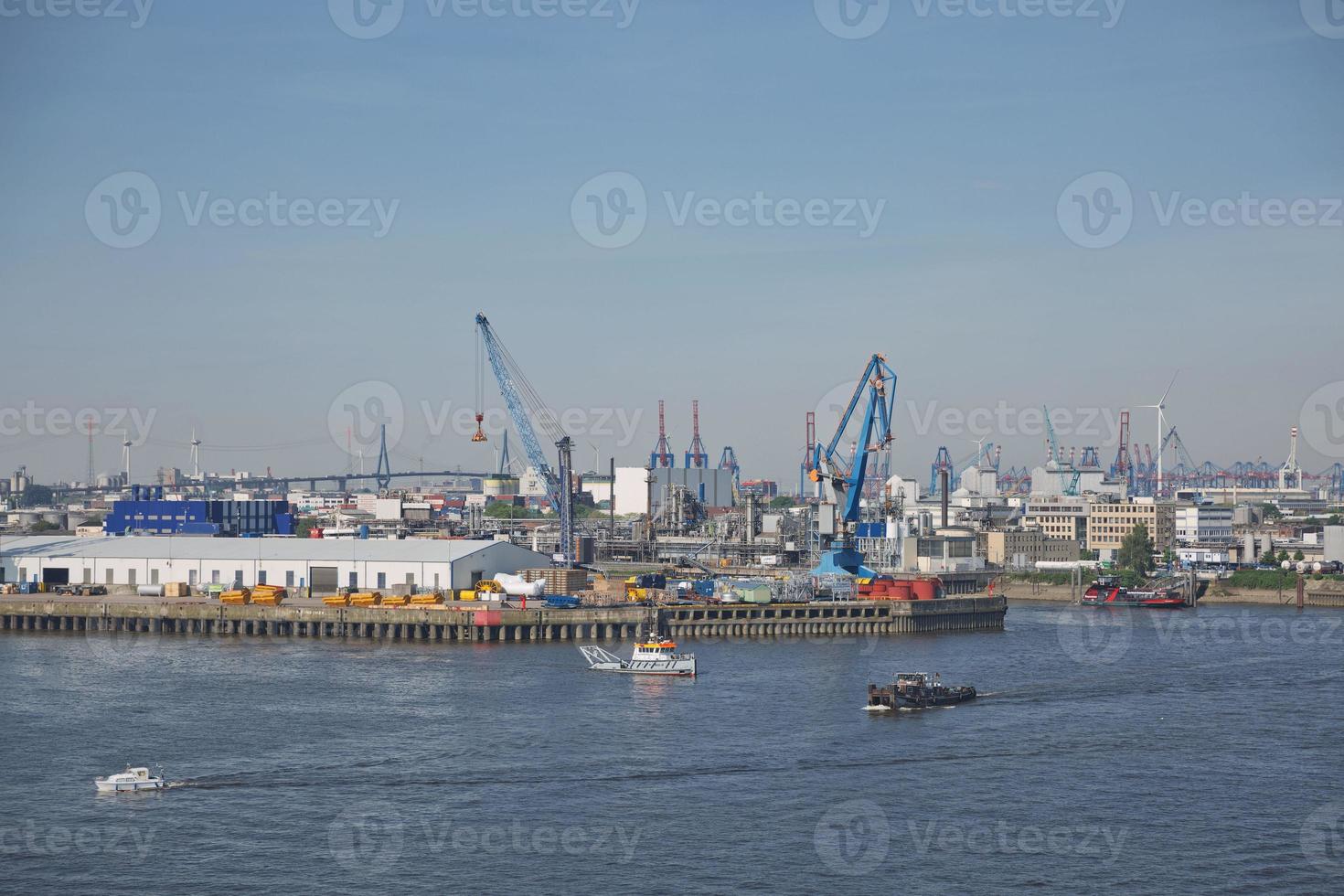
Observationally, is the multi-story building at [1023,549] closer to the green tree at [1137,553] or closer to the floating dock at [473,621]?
the green tree at [1137,553]

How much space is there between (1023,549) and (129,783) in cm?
6216

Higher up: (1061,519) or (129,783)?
(1061,519)

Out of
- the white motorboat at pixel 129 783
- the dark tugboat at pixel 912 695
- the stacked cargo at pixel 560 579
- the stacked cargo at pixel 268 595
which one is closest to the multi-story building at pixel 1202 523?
the stacked cargo at pixel 560 579

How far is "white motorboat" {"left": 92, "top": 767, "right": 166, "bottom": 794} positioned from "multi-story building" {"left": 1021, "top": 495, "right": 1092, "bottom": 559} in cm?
6463

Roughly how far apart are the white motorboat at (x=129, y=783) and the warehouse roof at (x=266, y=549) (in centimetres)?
2378

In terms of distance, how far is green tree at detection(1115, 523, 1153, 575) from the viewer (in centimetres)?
6819

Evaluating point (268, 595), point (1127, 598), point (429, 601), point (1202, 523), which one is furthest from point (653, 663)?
point (1202, 523)

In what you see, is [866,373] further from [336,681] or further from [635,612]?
[336,681]

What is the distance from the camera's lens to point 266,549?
4659cm

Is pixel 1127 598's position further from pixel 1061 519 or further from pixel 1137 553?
pixel 1061 519

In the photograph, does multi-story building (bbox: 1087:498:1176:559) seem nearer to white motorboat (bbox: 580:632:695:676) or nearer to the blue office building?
the blue office building

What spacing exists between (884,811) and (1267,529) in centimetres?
7546

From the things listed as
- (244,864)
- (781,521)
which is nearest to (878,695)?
(244,864)

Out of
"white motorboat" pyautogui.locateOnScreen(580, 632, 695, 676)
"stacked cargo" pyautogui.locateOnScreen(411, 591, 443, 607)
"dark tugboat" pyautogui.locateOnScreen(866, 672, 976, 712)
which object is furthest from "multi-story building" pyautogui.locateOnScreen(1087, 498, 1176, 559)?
"dark tugboat" pyautogui.locateOnScreen(866, 672, 976, 712)
